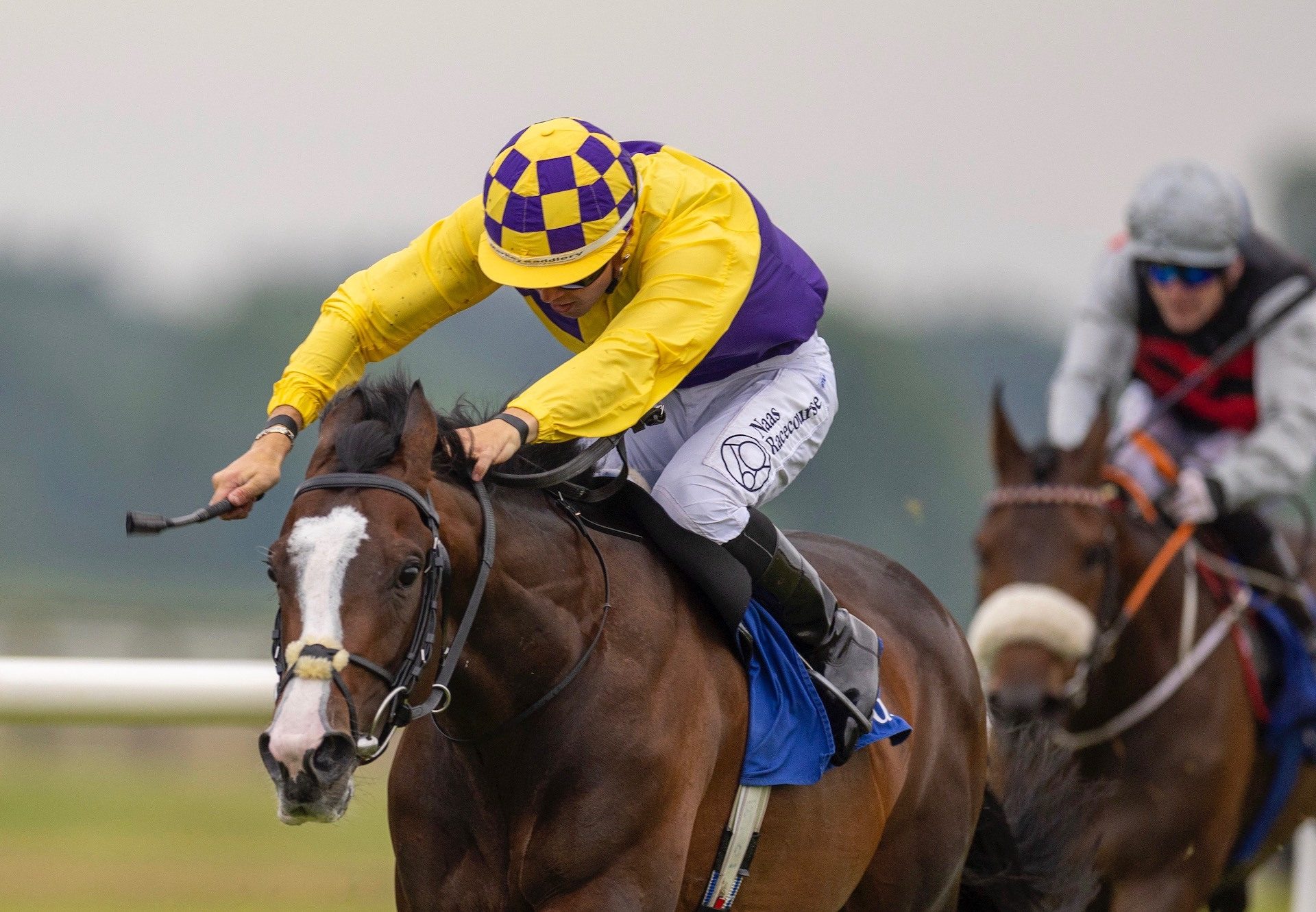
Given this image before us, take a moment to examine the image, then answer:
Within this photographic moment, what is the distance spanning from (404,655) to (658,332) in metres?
0.83

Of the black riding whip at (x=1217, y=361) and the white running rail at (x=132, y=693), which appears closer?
the white running rail at (x=132, y=693)

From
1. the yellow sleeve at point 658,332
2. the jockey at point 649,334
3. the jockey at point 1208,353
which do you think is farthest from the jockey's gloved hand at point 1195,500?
the yellow sleeve at point 658,332

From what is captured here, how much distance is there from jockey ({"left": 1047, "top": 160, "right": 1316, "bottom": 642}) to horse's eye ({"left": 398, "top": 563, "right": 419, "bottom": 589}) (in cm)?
385

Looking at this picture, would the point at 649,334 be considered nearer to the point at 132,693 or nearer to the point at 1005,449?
the point at 132,693

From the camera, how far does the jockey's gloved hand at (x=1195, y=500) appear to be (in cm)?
603

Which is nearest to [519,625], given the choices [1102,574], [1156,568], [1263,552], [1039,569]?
[1039,569]

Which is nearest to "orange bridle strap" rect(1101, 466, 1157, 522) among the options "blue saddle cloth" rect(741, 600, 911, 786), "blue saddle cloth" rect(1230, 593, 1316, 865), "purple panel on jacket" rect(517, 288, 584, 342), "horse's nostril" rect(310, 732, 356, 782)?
"blue saddle cloth" rect(1230, 593, 1316, 865)

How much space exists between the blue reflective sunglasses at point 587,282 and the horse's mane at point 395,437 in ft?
0.99

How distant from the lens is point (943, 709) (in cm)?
440

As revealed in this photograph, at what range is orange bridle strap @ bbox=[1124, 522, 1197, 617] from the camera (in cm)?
586

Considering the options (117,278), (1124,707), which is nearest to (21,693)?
(1124,707)

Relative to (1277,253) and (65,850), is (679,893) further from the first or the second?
(65,850)

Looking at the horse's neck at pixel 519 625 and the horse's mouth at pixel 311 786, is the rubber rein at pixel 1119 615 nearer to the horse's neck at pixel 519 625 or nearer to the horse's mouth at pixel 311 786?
the horse's neck at pixel 519 625

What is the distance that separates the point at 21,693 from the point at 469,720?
69.2 inches
